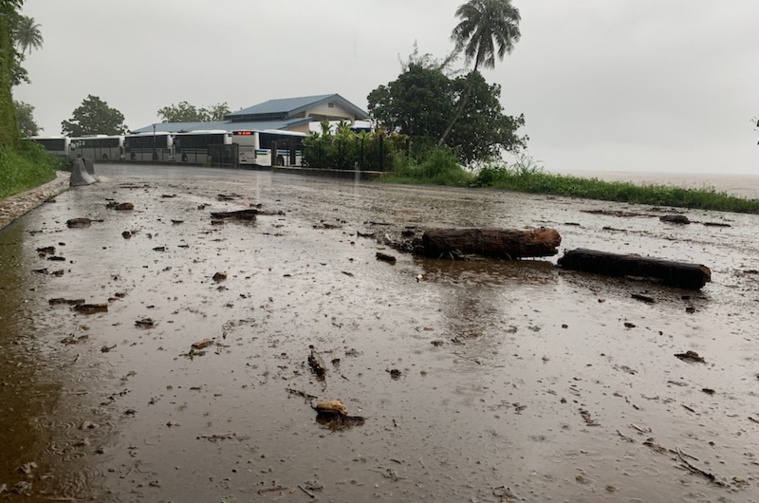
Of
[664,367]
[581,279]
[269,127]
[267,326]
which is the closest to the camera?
[664,367]

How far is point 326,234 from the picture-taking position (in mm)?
7293

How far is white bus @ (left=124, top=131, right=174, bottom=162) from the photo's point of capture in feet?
145

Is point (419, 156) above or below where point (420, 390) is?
above

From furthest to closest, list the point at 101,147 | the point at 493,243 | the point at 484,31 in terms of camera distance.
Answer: the point at 101,147
the point at 484,31
the point at 493,243

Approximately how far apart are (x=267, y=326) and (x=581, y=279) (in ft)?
10.0

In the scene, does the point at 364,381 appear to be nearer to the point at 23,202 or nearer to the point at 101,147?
the point at 23,202

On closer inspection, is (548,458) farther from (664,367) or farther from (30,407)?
(30,407)

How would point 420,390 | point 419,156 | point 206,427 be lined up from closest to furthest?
1. point 206,427
2. point 420,390
3. point 419,156

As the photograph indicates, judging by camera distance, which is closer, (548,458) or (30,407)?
(548,458)

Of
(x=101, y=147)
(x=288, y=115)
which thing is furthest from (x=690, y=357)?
(x=101, y=147)

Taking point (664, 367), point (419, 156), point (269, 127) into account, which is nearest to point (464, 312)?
point (664, 367)

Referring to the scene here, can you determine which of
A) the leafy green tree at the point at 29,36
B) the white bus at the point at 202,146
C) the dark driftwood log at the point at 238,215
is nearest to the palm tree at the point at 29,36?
the leafy green tree at the point at 29,36

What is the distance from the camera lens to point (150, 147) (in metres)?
45.6

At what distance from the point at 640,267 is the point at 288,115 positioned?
45573 millimetres
